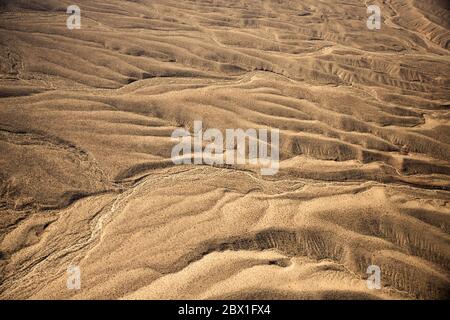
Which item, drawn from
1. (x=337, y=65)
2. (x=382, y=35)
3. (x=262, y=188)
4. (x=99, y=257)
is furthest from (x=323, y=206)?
(x=382, y=35)

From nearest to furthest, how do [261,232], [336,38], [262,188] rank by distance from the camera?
[261,232]
[262,188]
[336,38]

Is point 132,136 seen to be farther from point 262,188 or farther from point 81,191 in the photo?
point 262,188

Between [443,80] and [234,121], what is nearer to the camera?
[234,121]

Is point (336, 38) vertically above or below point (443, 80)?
above
